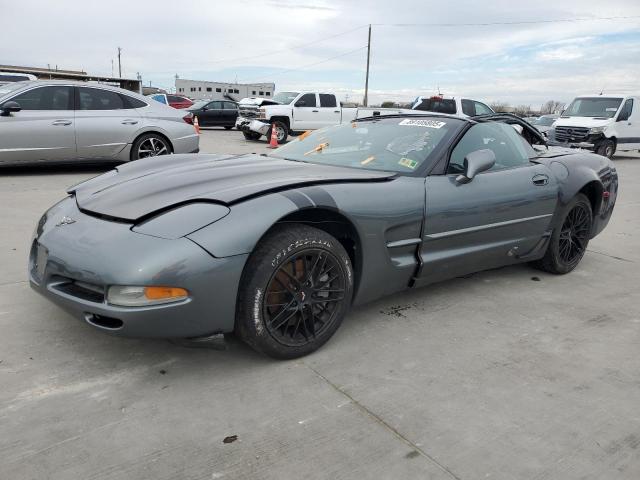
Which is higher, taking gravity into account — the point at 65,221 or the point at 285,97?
the point at 285,97

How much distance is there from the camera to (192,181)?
9.04ft

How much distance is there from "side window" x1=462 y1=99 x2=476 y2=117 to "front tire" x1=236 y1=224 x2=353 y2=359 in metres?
12.8

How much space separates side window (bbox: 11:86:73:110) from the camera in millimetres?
7293

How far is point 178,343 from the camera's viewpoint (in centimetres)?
238

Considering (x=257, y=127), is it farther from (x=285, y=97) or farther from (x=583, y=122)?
(x=583, y=122)

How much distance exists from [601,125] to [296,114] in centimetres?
884

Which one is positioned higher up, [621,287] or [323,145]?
[323,145]

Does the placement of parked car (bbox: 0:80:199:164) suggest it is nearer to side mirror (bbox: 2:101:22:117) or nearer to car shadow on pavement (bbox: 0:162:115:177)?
side mirror (bbox: 2:101:22:117)

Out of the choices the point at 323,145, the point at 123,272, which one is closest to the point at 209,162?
the point at 323,145

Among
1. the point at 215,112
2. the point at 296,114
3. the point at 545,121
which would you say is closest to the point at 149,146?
the point at 296,114

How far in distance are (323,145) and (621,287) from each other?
2585 millimetres

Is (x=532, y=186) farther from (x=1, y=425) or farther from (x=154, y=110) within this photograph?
(x=154, y=110)

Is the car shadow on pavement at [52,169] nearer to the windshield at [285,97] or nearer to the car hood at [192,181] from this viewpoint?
the car hood at [192,181]

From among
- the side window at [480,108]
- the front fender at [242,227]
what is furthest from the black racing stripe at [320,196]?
the side window at [480,108]
